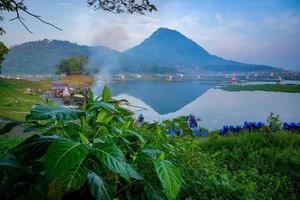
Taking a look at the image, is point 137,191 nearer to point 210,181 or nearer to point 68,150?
point 68,150

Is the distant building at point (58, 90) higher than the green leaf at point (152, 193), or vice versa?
the green leaf at point (152, 193)

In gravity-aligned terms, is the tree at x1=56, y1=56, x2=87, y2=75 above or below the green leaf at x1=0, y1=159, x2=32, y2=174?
below

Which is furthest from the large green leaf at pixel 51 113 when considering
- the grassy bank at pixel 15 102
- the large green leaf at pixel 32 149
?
the grassy bank at pixel 15 102

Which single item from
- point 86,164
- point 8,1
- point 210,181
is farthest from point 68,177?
point 8,1

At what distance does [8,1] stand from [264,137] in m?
6.02

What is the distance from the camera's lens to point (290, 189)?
4.22 meters

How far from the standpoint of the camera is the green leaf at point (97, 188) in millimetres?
1286

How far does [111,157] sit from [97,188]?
6.6 inches

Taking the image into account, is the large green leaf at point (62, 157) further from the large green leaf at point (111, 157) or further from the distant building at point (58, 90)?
the distant building at point (58, 90)

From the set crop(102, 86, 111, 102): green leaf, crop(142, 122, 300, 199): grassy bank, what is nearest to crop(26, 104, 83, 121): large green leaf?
crop(102, 86, 111, 102): green leaf

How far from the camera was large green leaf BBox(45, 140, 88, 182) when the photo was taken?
3.73ft

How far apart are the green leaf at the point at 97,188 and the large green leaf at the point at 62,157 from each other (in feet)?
0.54

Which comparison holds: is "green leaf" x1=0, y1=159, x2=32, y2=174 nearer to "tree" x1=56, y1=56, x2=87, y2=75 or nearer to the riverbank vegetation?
the riverbank vegetation

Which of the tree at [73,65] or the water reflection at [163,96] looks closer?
the water reflection at [163,96]
